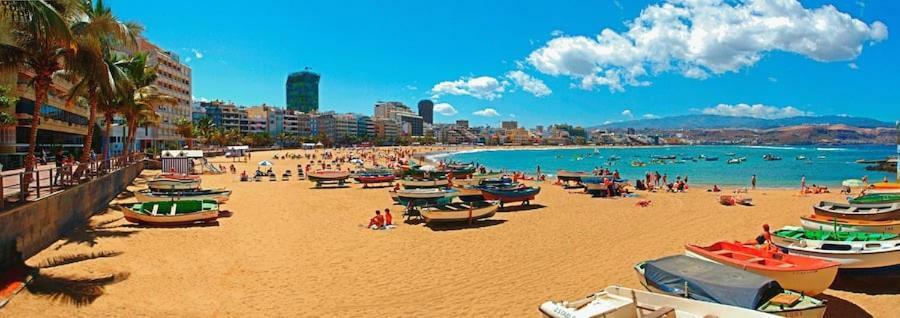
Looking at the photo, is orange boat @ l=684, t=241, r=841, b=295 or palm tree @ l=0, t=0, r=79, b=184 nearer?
orange boat @ l=684, t=241, r=841, b=295

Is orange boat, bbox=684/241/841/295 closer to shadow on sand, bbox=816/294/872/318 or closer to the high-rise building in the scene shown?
shadow on sand, bbox=816/294/872/318

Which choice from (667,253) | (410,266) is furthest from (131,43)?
(667,253)

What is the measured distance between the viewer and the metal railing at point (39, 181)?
11234 mm

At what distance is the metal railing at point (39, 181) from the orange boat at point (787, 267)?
14.6 meters

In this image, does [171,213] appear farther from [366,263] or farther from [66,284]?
[366,263]

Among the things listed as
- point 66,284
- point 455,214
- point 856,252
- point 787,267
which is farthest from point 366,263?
point 856,252

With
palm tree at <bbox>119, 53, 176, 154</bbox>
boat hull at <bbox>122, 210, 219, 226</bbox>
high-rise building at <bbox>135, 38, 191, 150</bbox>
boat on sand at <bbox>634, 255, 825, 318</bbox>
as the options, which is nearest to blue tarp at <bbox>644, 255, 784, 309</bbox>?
boat on sand at <bbox>634, 255, 825, 318</bbox>

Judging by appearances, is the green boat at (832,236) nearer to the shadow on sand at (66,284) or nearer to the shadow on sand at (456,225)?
the shadow on sand at (456,225)

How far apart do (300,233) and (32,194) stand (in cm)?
731

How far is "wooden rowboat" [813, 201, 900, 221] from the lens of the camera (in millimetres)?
16172

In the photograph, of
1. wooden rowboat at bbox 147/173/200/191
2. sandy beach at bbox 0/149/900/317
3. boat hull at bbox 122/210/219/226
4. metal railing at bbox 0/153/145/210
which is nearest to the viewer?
sandy beach at bbox 0/149/900/317

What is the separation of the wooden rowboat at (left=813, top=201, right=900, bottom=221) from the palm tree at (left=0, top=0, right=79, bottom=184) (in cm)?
2214

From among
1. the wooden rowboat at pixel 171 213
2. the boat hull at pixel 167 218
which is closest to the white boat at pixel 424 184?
the wooden rowboat at pixel 171 213

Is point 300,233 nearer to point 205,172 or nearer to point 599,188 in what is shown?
point 599,188
